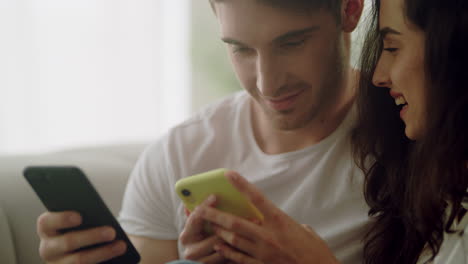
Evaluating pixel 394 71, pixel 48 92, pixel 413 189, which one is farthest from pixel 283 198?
pixel 48 92

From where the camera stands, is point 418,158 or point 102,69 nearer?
point 418,158

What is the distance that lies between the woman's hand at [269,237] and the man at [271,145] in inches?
2.2

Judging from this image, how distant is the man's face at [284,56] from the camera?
1139 mm

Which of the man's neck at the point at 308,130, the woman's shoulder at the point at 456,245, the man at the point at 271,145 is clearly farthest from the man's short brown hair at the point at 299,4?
the woman's shoulder at the point at 456,245

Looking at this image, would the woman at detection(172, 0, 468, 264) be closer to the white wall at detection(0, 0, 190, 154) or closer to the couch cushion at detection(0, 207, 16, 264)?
the couch cushion at detection(0, 207, 16, 264)

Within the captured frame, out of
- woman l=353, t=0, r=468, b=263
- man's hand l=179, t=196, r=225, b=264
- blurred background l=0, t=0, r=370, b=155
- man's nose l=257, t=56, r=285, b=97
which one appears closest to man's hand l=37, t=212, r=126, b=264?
man's hand l=179, t=196, r=225, b=264

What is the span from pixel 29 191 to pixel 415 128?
3.08ft

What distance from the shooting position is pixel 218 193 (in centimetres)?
98

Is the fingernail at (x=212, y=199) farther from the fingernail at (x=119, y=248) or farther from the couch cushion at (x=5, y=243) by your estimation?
the couch cushion at (x=5, y=243)

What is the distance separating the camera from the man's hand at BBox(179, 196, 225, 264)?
3.32 ft

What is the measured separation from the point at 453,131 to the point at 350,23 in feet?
1.44

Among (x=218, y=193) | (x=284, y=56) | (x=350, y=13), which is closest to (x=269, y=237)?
(x=218, y=193)

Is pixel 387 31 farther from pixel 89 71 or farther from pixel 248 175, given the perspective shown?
pixel 89 71

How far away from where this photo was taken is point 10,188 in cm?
131
